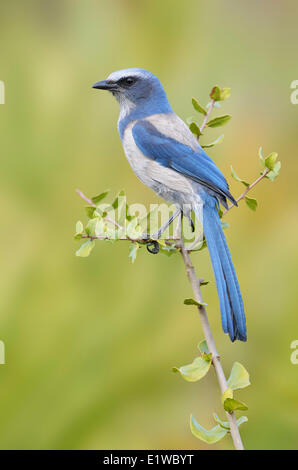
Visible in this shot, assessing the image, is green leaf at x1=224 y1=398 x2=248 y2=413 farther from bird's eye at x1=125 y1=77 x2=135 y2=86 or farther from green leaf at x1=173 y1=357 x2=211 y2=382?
bird's eye at x1=125 y1=77 x2=135 y2=86

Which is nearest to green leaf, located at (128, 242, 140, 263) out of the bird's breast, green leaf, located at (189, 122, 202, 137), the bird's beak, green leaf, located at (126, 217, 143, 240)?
green leaf, located at (126, 217, 143, 240)

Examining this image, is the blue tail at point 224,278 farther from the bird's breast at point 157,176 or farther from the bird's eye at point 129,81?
the bird's eye at point 129,81

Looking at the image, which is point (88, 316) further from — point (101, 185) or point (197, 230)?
point (197, 230)

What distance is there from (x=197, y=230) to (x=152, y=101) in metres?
0.41

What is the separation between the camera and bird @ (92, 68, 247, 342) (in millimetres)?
1271

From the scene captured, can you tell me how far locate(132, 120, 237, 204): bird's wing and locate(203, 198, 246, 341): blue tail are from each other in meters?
0.05

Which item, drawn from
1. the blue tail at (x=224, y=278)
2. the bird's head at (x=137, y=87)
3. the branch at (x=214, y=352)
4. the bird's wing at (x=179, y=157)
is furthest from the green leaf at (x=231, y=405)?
the bird's head at (x=137, y=87)

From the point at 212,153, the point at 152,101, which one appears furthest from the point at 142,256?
the point at 152,101

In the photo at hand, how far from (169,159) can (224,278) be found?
0.42 metres

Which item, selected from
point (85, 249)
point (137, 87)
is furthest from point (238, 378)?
point (137, 87)

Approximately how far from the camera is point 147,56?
235 centimetres

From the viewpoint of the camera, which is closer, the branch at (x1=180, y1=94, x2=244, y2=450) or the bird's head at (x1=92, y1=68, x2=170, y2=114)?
the branch at (x1=180, y1=94, x2=244, y2=450)

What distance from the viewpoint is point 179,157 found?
1463mm

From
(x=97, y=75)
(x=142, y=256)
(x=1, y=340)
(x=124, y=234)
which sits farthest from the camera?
(x=97, y=75)
